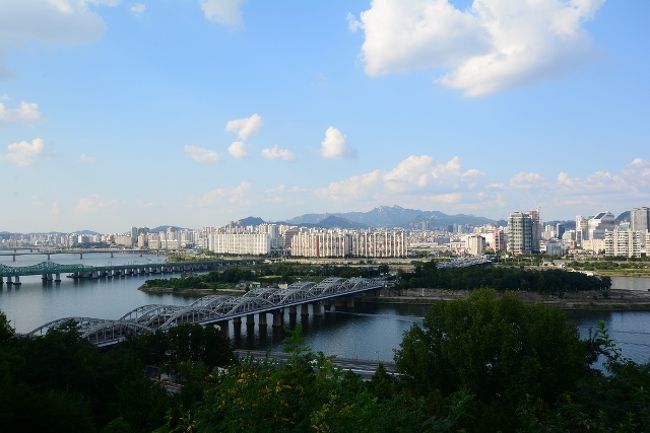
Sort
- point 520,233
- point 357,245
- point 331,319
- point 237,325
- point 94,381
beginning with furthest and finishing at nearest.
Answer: point 357,245, point 520,233, point 331,319, point 237,325, point 94,381

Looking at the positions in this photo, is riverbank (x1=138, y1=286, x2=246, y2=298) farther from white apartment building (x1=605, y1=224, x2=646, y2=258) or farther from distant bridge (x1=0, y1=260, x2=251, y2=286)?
white apartment building (x1=605, y1=224, x2=646, y2=258)

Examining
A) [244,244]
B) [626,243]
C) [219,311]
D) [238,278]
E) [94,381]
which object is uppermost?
[244,244]

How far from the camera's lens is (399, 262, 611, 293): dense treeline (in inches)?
818

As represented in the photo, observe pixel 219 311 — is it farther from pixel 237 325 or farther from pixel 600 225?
pixel 600 225

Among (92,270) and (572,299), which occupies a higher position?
(92,270)

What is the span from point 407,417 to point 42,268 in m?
33.5

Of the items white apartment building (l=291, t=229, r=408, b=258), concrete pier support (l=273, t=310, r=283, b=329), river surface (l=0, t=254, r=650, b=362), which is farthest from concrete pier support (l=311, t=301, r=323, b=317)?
white apartment building (l=291, t=229, r=408, b=258)

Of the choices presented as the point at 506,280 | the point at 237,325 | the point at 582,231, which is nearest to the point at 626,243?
the point at 582,231

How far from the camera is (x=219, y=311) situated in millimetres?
15180

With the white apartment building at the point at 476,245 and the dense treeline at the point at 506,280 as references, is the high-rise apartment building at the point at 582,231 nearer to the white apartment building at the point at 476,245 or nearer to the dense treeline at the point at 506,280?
the white apartment building at the point at 476,245

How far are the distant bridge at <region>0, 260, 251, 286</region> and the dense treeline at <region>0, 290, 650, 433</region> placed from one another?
83.9 ft

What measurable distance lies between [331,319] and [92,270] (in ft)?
69.9

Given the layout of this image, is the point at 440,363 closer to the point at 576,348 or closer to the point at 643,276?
the point at 576,348

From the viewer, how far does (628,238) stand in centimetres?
4303
